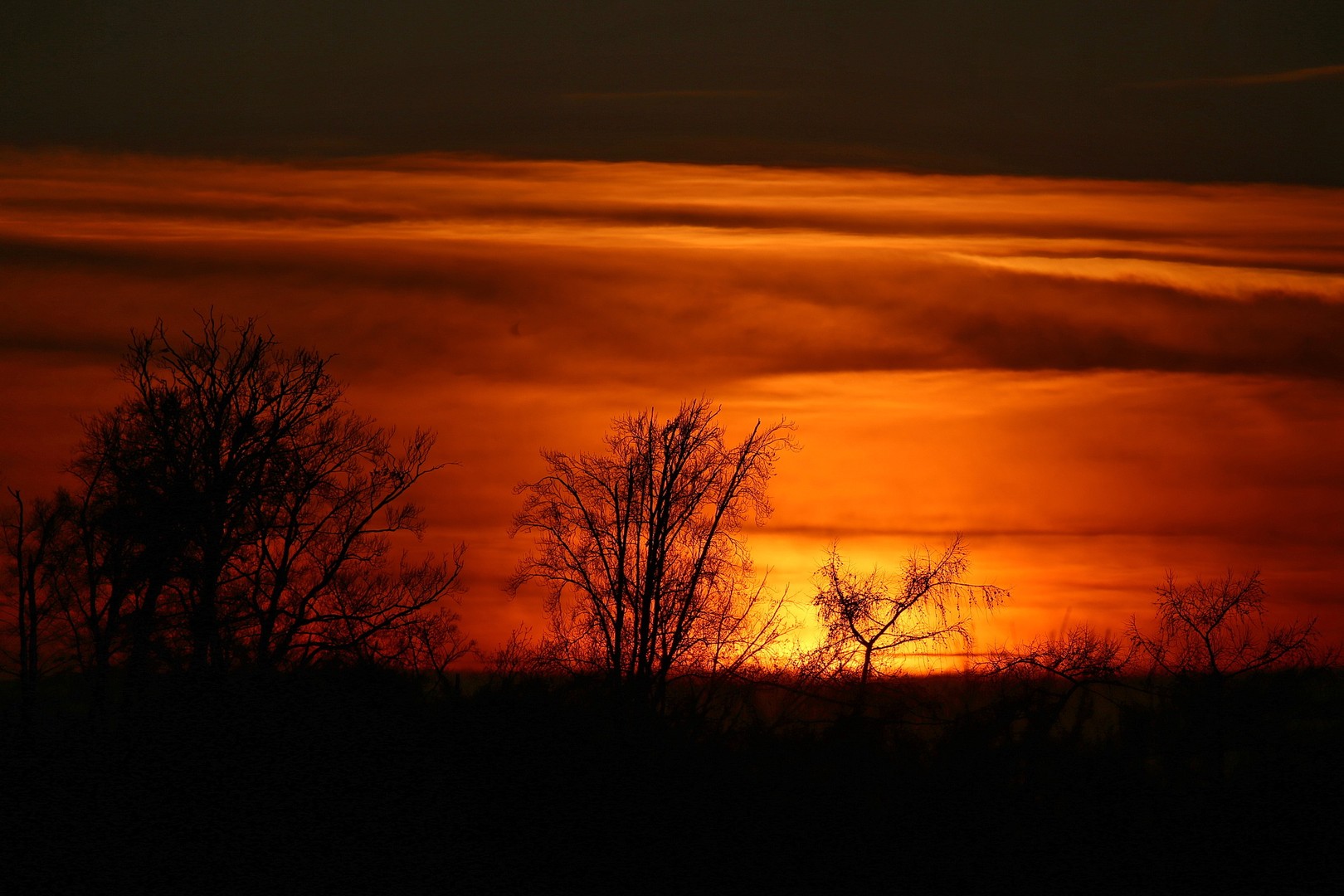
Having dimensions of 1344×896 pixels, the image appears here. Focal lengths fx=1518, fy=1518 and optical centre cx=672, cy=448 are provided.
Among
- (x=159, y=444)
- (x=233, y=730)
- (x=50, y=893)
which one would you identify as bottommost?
(x=50, y=893)

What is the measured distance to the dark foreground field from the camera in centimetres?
3453

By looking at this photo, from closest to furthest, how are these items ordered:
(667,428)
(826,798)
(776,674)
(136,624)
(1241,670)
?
(1241,670)
(826,798)
(136,624)
(776,674)
(667,428)

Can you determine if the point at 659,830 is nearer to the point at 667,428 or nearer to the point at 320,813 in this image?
the point at 320,813

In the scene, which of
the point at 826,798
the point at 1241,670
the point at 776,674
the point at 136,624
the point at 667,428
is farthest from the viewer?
the point at 667,428

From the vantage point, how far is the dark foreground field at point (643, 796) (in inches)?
1359

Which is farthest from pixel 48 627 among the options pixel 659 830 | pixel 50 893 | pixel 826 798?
pixel 826 798

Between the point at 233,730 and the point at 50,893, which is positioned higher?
the point at 233,730

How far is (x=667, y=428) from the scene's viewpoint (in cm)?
5819

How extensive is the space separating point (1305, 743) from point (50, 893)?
31092 millimetres

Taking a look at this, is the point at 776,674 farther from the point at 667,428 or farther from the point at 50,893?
the point at 50,893

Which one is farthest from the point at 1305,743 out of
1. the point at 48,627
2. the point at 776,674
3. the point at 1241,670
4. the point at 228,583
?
the point at 48,627

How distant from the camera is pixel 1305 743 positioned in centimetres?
3953

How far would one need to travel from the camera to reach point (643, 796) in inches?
1558

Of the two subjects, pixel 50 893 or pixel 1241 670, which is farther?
pixel 1241 670
